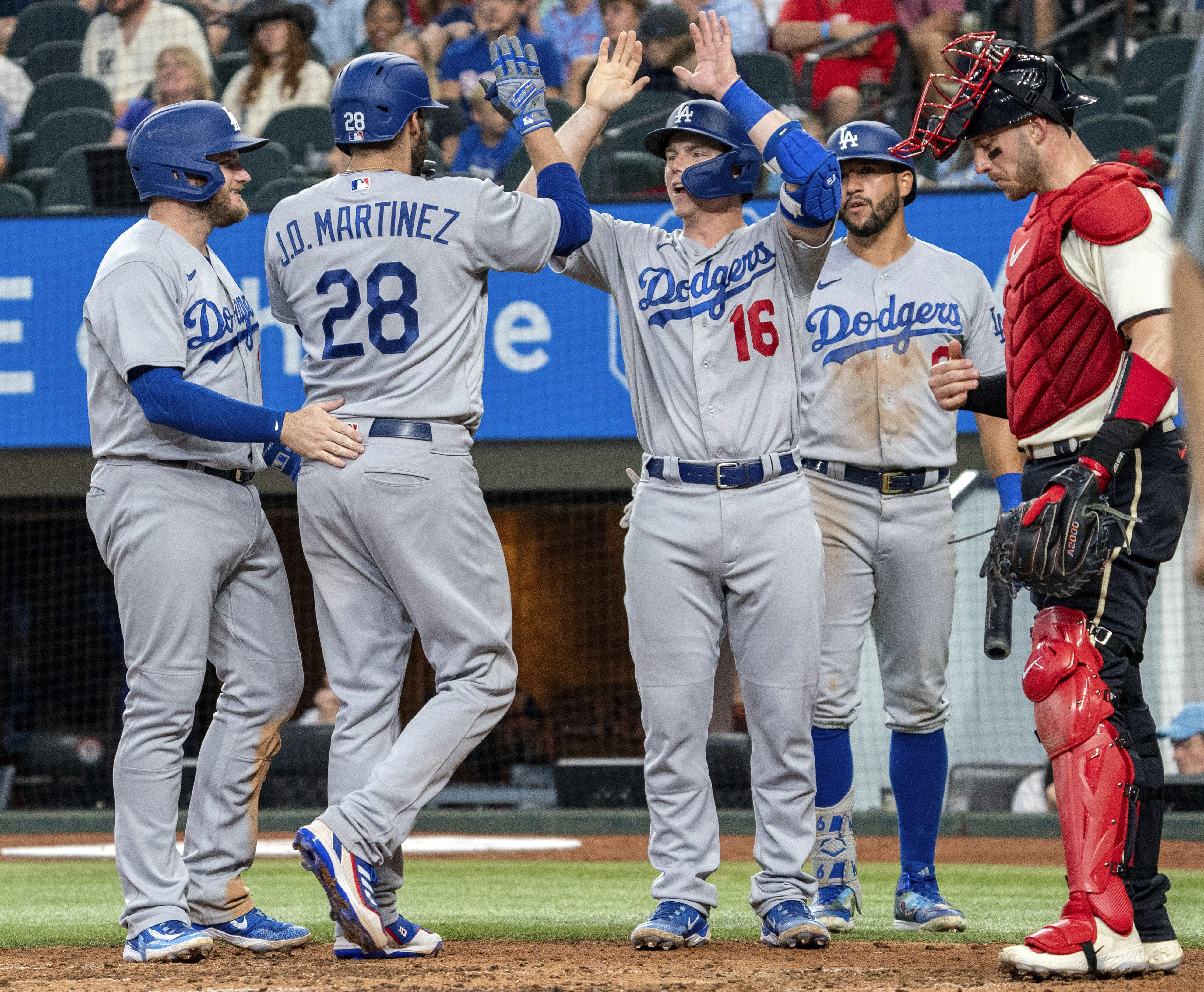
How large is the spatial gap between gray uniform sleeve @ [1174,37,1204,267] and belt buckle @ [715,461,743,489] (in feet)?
7.04

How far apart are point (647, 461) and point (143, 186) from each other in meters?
1.54

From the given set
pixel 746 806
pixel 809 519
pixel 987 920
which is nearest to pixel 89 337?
pixel 809 519

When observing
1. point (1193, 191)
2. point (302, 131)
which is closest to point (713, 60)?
point (1193, 191)

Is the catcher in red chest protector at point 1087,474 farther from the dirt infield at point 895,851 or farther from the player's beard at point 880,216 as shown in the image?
the dirt infield at point 895,851

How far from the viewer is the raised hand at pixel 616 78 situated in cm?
386

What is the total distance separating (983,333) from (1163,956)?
2.09m

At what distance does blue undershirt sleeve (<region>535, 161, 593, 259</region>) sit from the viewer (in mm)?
3668

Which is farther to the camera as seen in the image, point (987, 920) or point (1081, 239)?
point (987, 920)

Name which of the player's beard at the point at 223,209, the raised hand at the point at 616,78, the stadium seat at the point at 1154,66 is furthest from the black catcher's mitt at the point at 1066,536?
the stadium seat at the point at 1154,66

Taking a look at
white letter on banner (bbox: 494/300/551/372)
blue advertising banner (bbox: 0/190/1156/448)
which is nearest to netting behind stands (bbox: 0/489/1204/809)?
blue advertising banner (bbox: 0/190/1156/448)

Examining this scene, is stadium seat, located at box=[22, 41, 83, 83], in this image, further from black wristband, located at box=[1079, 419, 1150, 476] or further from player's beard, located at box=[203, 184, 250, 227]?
black wristband, located at box=[1079, 419, 1150, 476]

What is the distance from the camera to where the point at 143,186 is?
395cm

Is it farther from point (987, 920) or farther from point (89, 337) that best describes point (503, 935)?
point (89, 337)

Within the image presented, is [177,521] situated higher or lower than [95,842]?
higher
